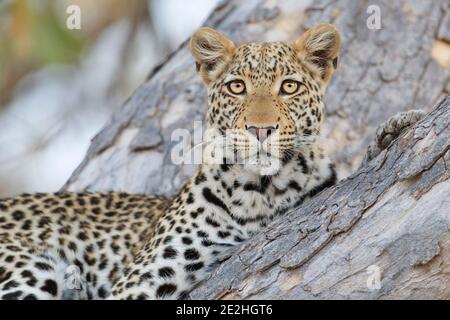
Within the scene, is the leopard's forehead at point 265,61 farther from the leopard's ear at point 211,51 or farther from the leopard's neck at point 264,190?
the leopard's neck at point 264,190

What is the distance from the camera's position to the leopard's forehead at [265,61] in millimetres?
6688

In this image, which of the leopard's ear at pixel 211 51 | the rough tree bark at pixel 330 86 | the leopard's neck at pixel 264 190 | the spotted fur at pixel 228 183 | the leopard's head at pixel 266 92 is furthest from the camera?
the rough tree bark at pixel 330 86

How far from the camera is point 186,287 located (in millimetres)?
6480

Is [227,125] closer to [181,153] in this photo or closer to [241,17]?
[181,153]

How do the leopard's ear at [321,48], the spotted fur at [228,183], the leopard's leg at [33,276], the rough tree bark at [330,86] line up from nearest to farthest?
the spotted fur at [228,183] < the leopard's leg at [33,276] < the leopard's ear at [321,48] < the rough tree bark at [330,86]

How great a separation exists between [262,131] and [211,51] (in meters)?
1.13

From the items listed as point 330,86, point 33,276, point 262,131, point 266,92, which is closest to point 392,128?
point 262,131

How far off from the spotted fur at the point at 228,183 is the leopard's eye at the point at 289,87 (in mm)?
11

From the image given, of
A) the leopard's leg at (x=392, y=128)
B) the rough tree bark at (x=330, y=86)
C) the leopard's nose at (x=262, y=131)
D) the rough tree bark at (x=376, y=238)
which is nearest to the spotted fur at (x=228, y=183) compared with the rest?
the leopard's nose at (x=262, y=131)

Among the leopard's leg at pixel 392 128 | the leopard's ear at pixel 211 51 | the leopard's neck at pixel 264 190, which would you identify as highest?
the leopard's ear at pixel 211 51

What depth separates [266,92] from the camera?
659 cm

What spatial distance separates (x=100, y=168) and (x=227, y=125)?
2651 millimetres

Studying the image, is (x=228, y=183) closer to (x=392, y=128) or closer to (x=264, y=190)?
(x=264, y=190)

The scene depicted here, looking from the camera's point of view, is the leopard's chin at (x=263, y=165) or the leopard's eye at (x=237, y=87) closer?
the leopard's chin at (x=263, y=165)
